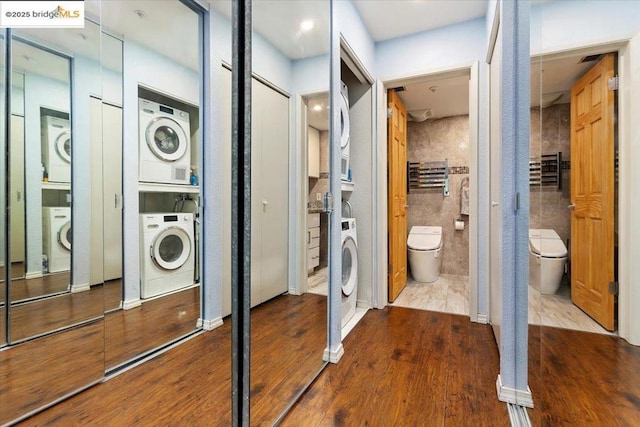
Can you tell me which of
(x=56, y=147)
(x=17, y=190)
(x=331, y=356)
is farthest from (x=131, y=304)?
(x=331, y=356)

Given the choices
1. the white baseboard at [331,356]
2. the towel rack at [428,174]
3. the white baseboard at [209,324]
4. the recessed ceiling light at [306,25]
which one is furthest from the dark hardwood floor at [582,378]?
the towel rack at [428,174]

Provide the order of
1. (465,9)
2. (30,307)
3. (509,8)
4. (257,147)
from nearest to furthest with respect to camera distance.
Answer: (30,307) < (257,147) < (509,8) < (465,9)

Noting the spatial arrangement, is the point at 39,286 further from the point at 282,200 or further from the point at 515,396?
the point at 515,396

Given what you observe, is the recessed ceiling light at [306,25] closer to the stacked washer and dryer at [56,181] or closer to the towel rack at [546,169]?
the stacked washer and dryer at [56,181]

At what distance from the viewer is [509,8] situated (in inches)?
61.6

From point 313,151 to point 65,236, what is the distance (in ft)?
3.74

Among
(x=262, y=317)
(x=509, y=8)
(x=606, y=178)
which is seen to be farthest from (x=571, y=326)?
(x=509, y=8)

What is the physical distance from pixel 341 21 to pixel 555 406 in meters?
2.57

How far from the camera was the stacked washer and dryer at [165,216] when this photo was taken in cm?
91

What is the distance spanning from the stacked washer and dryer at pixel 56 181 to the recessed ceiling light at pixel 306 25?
3.76 ft

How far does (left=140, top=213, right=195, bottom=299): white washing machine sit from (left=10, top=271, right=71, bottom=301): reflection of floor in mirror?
31 cm

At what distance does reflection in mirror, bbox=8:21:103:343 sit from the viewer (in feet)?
2.78

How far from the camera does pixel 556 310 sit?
1.44m

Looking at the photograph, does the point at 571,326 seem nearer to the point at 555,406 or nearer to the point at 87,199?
the point at 555,406
